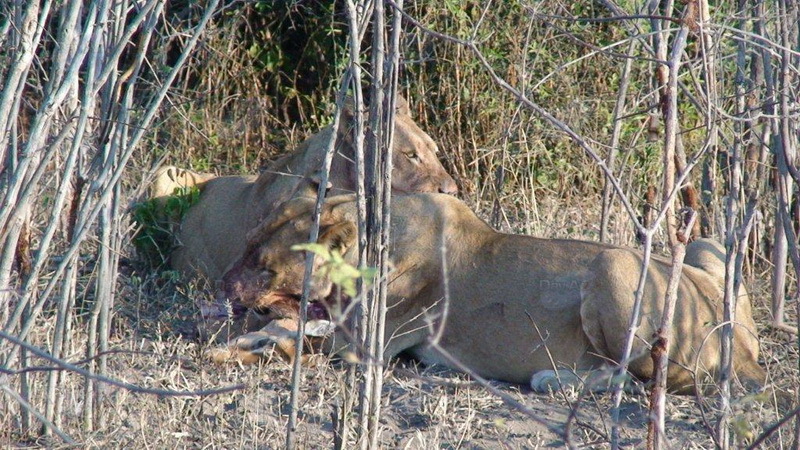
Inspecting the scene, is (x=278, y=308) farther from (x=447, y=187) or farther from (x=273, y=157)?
(x=273, y=157)

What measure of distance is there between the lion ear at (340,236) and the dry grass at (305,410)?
1.78 ft

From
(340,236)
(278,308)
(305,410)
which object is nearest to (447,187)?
(340,236)

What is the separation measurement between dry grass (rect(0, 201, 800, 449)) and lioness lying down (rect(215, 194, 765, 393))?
5.9 inches

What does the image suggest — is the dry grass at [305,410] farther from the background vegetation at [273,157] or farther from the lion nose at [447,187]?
the lion nose at [447,187]

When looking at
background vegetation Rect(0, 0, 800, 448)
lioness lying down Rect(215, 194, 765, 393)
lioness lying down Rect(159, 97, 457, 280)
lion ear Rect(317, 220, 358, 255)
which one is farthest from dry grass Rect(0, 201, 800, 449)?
lioness lying down Rect(159, 97, 457, 280)

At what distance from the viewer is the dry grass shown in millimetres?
3588

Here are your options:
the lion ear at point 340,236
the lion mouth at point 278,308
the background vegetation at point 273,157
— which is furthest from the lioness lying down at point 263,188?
the lion ear at point 340,236

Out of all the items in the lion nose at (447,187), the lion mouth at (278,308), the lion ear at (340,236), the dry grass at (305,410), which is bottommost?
the dry grass at (305,410)

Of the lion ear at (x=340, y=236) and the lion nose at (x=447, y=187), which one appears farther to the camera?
the lion nose at (x=447, y=187)

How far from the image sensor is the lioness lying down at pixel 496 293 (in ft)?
14.5

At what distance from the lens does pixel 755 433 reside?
12.4 feet

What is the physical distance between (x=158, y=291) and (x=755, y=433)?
3.02m

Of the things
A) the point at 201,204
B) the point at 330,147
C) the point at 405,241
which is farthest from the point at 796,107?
the point at 201,204

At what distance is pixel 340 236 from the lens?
4.81 metres
